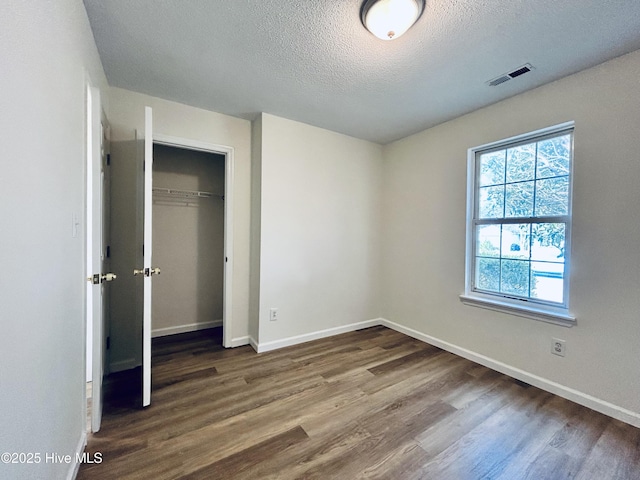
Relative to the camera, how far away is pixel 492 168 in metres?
2.69

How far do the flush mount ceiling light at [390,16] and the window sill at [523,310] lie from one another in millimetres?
2379

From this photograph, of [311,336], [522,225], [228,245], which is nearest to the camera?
[522,225]

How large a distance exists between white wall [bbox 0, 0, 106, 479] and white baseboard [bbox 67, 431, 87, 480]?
20 mm

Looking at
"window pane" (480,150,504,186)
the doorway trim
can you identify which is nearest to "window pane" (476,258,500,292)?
"window pane" (480,150,504,186)

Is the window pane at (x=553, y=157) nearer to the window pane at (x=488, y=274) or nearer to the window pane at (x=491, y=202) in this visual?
the window pane at (x=491, y=202)

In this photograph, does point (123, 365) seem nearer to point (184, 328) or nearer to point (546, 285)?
point (184, 328)

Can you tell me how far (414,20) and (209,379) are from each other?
2.98 meters

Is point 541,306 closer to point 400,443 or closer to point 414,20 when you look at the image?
point 400,443

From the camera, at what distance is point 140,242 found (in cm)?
249

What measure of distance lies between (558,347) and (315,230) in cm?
245

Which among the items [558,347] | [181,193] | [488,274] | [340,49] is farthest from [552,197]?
[181,193]

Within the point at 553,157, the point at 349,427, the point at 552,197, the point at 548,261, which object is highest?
the point at 553,157

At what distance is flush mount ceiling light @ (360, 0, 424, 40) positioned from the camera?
4.72 ft

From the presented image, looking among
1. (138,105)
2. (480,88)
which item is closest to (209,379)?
(138,105)
